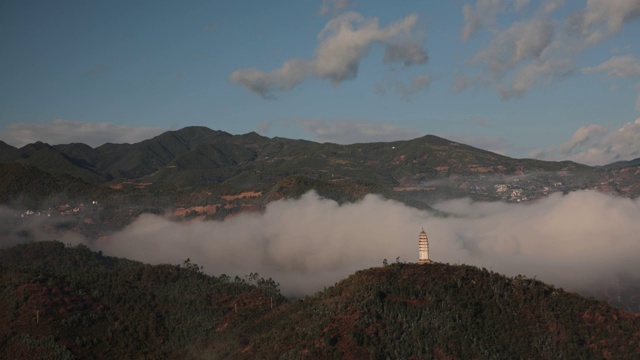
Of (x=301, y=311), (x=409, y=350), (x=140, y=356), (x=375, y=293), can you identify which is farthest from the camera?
(x=140, y=356)

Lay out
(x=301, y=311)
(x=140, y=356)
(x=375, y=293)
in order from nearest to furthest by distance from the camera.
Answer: (x=375, y=293) → (x=301, y=311) → (x=140, y=356)

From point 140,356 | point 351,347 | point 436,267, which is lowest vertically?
point 140,356

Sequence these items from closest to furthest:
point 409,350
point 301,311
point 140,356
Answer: point 409,350 < point 301,311 < point 140,356

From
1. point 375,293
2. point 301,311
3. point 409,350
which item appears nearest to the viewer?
point 409,350

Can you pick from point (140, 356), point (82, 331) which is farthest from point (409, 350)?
point (82, 331)

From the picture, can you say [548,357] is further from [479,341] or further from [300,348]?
[300,348]

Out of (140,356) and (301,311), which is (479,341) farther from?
(140,356)

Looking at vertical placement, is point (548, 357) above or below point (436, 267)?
below

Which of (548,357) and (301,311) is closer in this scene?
(548,357)

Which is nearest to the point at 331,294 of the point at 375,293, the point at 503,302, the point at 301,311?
the point at 301,311
